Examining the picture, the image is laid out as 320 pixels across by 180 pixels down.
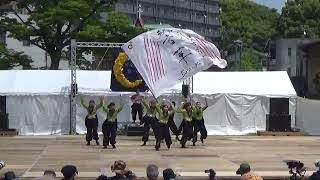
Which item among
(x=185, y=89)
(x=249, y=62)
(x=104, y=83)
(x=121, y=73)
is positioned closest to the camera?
(x=185, y=89)

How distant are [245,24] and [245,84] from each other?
88661 millimetres

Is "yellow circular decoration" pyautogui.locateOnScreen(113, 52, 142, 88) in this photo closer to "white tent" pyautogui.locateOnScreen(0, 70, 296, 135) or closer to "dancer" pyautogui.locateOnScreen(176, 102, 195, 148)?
"white tent" pyautogui.locateOnScreen(0, 70, 296, 135)

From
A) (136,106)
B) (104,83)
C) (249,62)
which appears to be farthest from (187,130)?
(249,62)

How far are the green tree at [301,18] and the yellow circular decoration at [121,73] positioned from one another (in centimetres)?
6244

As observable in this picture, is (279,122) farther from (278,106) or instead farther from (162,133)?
(162,133)

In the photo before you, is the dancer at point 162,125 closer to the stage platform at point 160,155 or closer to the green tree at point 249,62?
the stage platform at point 160,155

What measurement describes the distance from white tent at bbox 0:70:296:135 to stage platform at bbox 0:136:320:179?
2.31 meters

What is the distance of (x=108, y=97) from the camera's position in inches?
1404

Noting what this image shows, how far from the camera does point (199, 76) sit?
3731cm

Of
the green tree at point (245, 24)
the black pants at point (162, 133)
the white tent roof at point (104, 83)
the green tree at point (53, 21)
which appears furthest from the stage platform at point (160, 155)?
the green tree at point (245, 24)

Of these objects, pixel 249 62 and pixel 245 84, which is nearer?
pixel 245 84

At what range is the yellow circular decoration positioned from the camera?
1399 inches

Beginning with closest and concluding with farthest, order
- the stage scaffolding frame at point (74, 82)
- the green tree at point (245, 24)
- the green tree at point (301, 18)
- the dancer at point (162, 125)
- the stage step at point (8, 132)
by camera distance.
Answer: the dancer at point (162, 125) < the stage scaffolding frame at point (74, 82) < the stage step at point (8, 132) < the green tree at point (301, 18) < the green tree at point (245, 24)

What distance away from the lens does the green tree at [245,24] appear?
396 ft
